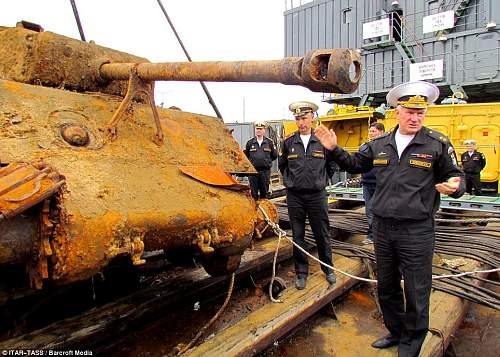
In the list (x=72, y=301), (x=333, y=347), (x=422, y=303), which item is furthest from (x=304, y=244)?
(x=72, y=301)

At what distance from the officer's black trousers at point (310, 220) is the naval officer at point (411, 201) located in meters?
1.02

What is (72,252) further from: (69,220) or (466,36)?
(466,36)

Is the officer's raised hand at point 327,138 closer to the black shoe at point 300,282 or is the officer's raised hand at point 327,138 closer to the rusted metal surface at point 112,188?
the rusted metal surface at point 112,188

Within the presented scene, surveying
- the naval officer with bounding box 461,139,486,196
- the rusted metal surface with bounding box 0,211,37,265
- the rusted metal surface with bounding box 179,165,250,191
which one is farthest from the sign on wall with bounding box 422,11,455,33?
the rusted metal surface with bounding box 0,211,37,265

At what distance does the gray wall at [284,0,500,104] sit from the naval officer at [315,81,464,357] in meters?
14.7

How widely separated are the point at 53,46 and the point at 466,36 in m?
16.7

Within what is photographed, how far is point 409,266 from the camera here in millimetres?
2660

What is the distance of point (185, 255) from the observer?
383cm

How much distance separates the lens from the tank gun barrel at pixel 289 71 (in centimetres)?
199

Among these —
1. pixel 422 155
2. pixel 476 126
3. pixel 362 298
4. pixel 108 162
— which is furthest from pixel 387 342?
pixel 476 126

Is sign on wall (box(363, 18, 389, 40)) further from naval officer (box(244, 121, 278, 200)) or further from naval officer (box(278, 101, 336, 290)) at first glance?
naval officer (box(278, 101, 336, 290))

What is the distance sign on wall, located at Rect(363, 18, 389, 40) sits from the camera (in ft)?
58.2

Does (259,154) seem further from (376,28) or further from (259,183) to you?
(376,28)

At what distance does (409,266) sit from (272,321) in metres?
1.10
